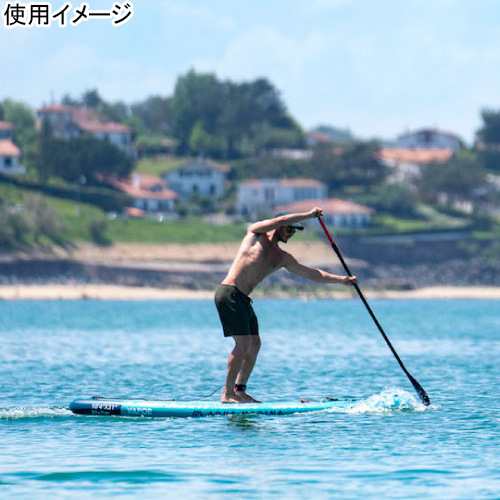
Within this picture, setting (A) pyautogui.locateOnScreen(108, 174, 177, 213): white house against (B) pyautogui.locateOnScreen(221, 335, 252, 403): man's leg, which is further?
(A) pyautogui.locateOnScreen(108, 174, 177, 213): white house

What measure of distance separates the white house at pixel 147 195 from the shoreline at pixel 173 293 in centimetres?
3160

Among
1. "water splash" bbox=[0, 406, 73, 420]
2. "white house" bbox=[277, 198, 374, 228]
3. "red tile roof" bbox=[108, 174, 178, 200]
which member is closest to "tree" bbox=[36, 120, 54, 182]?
"red tile roof" bbox=[108, 174, 178, 200]

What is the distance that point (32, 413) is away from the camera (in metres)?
27.2

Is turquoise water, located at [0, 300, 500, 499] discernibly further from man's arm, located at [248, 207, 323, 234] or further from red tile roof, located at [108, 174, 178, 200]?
red tile roof, located at [108, 174, 178, 200]

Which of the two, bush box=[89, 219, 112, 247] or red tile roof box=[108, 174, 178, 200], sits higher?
red tile roof box=[108, 174, 178, 200]

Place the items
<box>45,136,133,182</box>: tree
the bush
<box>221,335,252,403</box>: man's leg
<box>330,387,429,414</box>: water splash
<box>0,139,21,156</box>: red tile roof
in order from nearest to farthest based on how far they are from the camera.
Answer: <box>221,335,252,403</box>: man's leg, <box>330,387,429,414</box>: water splash, the bush, <box>45,136,133,182</box>: tree, <box>0,139,21,156</box>: red tile roof

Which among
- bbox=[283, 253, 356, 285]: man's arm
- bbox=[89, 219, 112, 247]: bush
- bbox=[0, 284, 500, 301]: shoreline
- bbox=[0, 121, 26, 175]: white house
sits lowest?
bbox=[0, 284, 500, 301]: shoreline

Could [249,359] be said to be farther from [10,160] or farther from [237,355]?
[10,160]

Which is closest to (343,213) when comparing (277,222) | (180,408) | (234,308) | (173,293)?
(173,293)

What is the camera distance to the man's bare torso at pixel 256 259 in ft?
84.3

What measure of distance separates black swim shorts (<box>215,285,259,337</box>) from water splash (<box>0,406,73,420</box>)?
347cm

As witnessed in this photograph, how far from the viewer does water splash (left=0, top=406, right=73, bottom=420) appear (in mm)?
27078

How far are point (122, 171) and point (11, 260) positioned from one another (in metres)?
43.9

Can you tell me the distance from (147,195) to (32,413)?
165479 millimetres
